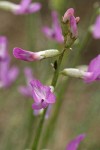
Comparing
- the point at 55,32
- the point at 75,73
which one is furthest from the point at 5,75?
the point at 75,73

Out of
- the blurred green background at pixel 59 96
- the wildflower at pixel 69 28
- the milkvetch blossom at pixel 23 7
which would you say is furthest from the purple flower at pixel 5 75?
the wildflower at pixel 69 28

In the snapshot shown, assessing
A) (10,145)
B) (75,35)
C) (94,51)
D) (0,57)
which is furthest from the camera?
(94,51)

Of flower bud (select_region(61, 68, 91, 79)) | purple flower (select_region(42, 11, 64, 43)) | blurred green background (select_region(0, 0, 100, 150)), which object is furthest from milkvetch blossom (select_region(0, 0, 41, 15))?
flower bud (select_region(61, 68, 91, 79))

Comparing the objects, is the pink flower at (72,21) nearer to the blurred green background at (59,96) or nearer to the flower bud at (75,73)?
the flower bud at (75,73)

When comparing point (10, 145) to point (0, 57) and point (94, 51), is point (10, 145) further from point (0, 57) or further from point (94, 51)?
point (94, 51)

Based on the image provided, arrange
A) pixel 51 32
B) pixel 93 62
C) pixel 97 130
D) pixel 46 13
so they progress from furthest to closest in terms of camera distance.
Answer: pixel 46 13, pixel 97 130, pixel 51 32, pixel 93 62

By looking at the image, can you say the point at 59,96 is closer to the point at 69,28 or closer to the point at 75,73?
the point at 75,73

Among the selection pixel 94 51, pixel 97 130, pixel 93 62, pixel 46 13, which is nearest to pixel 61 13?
pixel 93 62
